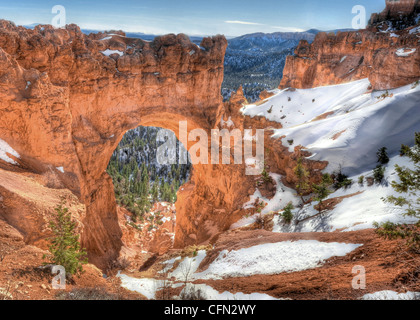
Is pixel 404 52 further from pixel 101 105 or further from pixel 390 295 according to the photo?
pixel 390 295

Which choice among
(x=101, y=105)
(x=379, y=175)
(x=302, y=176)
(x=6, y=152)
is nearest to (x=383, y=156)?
(x=379, y=175)

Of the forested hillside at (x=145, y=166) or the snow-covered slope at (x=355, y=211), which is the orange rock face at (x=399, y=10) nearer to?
the snow-covered slope at (x=355, y=211)

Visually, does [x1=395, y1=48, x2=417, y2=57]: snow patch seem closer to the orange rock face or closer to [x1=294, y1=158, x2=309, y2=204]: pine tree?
[x1=294, y1=158, x2=309, y2=204]: pine tree

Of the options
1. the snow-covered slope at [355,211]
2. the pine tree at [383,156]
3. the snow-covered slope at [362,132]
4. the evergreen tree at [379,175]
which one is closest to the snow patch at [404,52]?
the snow-covered slope at [362,132]

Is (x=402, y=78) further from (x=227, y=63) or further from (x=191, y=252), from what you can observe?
(x=227, y=63)

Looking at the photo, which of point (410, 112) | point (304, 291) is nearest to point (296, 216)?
point (304, 291)

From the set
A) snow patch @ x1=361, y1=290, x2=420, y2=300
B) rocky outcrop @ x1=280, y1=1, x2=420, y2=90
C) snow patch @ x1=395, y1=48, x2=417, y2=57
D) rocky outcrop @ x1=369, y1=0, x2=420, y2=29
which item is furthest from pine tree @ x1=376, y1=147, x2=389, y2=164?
rocky outcrop @ x1=369, y1=0, x2=420, y2=29

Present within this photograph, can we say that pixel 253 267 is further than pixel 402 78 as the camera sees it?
No

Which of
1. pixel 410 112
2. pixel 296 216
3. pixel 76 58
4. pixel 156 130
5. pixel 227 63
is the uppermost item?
pixel 227 63
